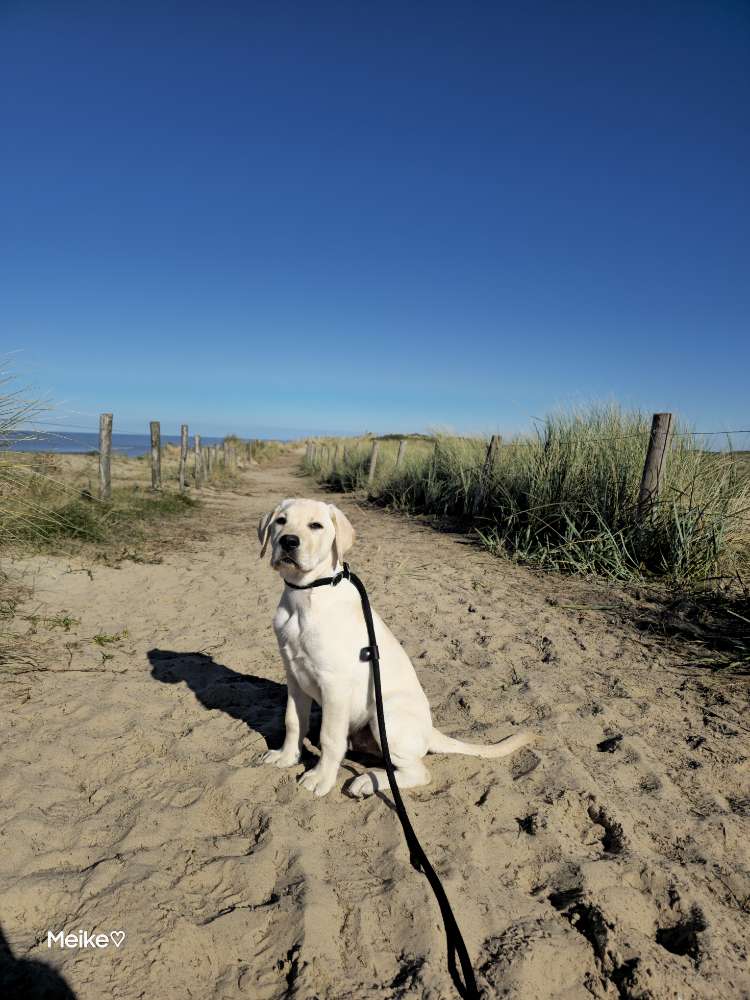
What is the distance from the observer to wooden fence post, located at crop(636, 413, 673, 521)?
689 centimetres

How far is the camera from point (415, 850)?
7.35ft

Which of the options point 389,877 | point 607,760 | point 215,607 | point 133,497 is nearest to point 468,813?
point 389,877

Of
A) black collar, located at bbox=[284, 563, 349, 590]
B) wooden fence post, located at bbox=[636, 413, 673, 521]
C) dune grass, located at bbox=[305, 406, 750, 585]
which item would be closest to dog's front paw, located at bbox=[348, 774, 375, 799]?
black collar, located at bbox=[284, 563, 349, 590]

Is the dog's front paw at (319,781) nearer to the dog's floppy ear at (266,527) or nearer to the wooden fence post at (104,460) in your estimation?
the dog's floppy ear at (266,527)

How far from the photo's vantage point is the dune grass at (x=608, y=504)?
647cm

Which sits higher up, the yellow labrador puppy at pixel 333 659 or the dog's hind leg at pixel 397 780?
the yellow labrador puppy at pixel 333 659

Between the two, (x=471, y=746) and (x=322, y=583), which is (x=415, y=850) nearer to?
(x=471, y=746)

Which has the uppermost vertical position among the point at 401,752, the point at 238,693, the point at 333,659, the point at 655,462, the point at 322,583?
the point at 655,462

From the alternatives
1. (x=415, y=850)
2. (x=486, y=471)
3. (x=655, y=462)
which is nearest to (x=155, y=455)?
(x=486, y=471)

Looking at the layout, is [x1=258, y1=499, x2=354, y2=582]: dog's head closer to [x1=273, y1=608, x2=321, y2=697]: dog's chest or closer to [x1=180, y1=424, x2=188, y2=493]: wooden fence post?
[x1=273, y1=608, x2=321, y2=697]: dog's chest

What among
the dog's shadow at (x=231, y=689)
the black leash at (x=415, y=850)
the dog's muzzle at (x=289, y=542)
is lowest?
the dog's shadow at (x=231, y=689)

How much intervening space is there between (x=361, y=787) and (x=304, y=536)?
1.30m

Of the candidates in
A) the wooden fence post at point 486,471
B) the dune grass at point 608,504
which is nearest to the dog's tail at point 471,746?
the dune grass at point 608,504

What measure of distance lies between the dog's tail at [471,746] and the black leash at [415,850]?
32 centimetres
